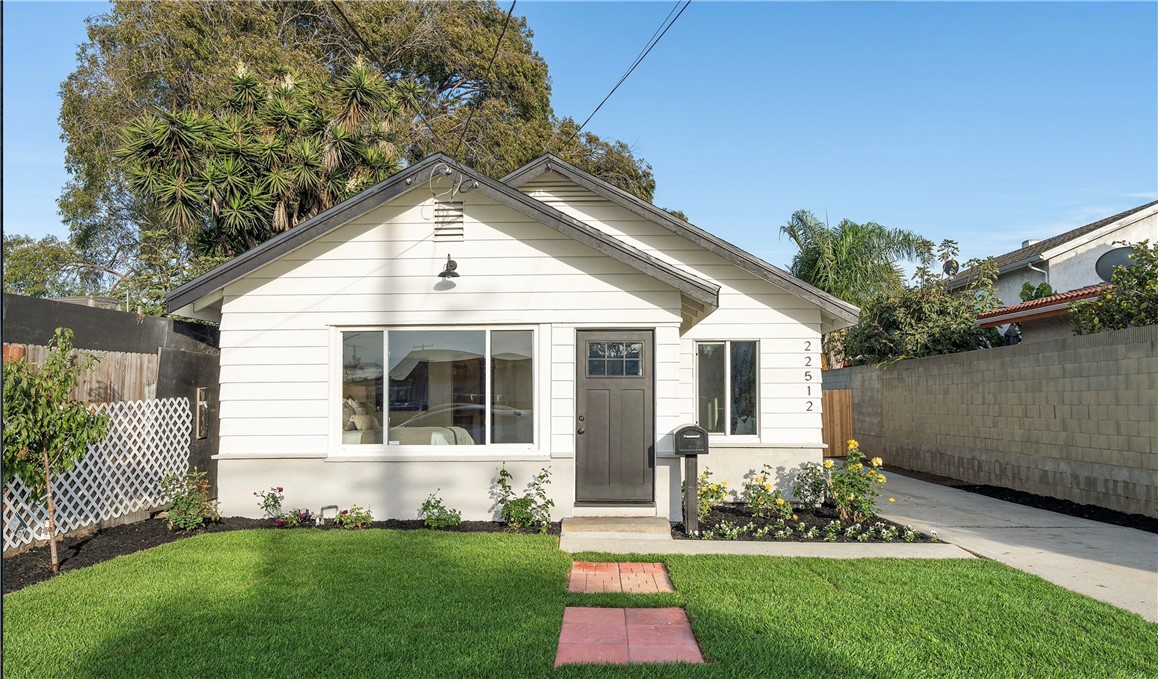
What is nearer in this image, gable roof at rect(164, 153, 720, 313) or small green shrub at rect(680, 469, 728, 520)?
gable roof at rect(164, 153, 720, 313)

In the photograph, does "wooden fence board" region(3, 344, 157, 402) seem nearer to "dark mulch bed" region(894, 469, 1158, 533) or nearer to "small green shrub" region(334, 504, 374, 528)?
"small green shrub" region(334, 504, 374, 528)

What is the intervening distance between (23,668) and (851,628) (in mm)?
5200

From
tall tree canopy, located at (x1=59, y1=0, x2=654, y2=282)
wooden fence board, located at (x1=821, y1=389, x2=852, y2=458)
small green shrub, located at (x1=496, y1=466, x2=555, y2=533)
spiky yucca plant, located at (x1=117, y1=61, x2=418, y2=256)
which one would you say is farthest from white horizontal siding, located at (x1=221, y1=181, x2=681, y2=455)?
tall tree canopy, located at (x1=59, y1=0, x2=654, y2=282)

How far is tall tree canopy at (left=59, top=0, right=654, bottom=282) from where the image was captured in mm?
21594

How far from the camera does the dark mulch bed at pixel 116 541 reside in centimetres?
693

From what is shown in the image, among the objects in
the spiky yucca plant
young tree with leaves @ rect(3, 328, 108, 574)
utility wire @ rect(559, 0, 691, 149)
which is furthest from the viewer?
the spiky yucca plant

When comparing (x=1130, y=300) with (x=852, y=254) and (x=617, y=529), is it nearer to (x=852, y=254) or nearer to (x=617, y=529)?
(x=617, y=529)

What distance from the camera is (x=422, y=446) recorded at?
937cm

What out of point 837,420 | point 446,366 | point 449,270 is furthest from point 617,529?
point 837,420

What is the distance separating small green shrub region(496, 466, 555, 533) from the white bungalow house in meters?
0.13

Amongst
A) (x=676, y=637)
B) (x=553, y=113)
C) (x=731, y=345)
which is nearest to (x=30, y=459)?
(x=676, y=637)

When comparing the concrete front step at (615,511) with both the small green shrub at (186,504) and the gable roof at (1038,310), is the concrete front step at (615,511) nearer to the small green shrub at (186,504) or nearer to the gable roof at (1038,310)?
the small green shrub at (186,504)

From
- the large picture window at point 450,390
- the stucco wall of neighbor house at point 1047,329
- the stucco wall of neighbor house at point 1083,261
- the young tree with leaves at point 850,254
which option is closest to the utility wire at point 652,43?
the large picture window at point 450,390

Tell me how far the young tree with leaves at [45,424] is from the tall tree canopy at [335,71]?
568 inches
